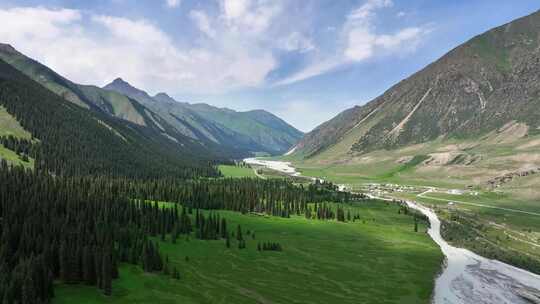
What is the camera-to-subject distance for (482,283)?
106500mm

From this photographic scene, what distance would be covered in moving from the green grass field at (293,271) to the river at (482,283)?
3667 mm

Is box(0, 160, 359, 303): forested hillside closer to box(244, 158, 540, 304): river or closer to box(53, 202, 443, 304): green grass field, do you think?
box(53, 202, 443, 304): green grass field

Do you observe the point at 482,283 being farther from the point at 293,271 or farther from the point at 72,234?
the point at 72,234

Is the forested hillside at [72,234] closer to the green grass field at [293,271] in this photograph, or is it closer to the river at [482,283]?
the green grass field at [293,271]

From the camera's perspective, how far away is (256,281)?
9588 centimetres

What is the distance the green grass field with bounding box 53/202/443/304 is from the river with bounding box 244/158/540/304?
3.67 m

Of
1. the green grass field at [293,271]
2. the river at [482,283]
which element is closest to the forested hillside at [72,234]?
the green grass field at [293,271]

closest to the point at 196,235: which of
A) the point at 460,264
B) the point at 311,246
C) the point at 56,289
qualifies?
the point at 311,246

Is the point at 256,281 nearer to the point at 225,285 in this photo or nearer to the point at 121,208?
the point at 225,285

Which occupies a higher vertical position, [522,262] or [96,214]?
[96,214]

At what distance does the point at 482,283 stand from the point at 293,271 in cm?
4761

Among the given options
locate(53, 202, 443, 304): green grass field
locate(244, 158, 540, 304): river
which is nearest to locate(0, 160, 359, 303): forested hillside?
locate(53, 202, 443, 304): green grass field

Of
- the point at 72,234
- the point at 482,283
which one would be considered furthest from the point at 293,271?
the point at 72,234

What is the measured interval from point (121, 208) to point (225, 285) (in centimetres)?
5563
